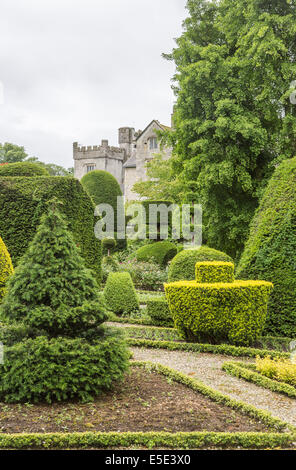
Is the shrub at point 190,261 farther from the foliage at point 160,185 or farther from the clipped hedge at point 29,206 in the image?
the foliage at point 160,185

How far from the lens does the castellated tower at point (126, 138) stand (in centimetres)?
4850

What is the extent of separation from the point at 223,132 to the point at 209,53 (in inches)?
117

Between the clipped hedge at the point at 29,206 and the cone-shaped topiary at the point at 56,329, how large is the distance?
7.25 m

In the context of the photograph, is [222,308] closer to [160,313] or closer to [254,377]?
[254,377]

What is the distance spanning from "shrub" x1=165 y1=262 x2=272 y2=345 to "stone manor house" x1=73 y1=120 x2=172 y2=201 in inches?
1209

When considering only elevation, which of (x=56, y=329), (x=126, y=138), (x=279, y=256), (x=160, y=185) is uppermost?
(x=126, y=138)

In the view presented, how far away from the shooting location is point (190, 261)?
415 inches

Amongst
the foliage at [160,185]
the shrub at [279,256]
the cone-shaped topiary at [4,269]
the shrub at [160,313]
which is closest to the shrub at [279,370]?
the shrub at [279,256]

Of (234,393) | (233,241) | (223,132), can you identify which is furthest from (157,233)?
(234,393)

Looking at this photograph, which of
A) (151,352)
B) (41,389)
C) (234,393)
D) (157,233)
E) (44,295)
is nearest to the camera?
(41,389)

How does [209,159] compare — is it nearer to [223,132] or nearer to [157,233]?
[223,132]

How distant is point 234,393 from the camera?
18.0 ft

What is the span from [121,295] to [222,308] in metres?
4.15

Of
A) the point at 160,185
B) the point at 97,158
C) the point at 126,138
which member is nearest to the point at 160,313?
the point at 160,185
